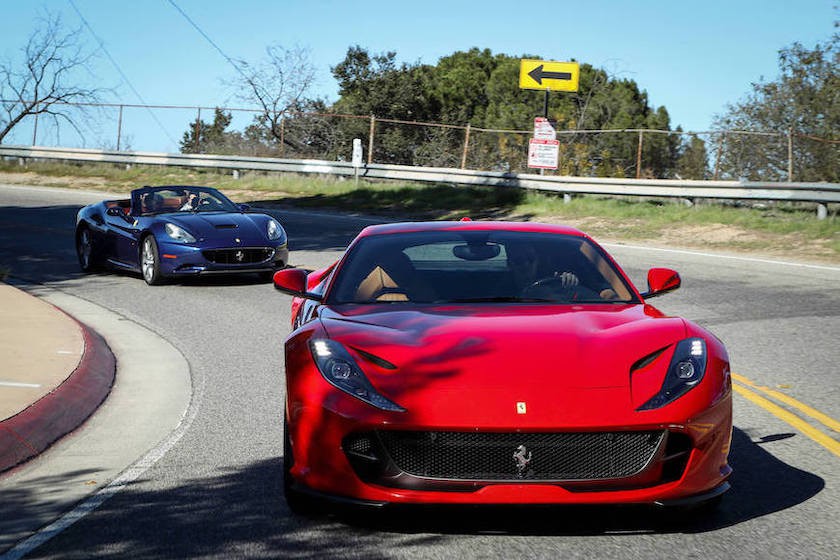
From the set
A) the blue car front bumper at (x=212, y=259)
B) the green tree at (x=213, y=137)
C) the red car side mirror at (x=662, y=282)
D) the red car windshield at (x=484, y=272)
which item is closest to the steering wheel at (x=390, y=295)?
the red car windshield at (x=484, y=272)

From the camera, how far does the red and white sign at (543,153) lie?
2747cm

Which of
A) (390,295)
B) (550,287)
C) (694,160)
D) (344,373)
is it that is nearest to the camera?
(344,373)

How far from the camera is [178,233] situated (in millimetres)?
14195

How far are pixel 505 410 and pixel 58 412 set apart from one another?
3486 mm

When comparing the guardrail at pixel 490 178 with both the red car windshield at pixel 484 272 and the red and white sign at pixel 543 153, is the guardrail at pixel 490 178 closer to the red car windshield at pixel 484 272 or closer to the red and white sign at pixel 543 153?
the red and white sign at pixel 543 153

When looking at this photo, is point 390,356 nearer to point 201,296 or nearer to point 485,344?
point 485,344

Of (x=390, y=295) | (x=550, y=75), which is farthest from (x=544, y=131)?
(x=390, y=295)

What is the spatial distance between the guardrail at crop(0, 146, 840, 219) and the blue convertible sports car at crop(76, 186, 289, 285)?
11.9m

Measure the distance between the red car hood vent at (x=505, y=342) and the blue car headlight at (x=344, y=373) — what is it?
0.19 ft

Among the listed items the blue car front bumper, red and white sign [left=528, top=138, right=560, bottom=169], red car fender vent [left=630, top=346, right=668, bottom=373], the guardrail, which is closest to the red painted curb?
red car fender vent [left=630, top=346, right=668, bottom=373]

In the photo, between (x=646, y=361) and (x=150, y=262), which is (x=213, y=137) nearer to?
(x=150, y=262)

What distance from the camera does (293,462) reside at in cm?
465

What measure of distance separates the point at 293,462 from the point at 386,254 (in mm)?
1661

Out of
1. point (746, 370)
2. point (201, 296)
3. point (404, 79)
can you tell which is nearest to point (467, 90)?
point (404, 79)
